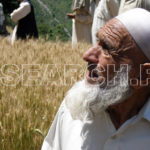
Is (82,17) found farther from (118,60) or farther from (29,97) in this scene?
(118,60)

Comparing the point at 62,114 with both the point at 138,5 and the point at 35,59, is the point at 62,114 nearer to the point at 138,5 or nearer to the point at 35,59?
the point at 138,5

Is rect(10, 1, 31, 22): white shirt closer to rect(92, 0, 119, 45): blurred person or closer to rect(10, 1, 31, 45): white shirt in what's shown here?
rect(10, 1, 31, 45): white shirt

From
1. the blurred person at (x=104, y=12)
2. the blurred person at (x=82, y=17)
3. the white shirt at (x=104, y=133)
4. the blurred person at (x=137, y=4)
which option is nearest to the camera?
the white shirt at (x=104, y=133)

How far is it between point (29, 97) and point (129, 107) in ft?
3.67

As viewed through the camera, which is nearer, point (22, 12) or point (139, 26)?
point (139, 26)

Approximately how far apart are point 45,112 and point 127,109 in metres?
0.88

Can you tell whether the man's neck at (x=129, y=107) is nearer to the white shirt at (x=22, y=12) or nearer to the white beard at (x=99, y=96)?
the white beard at (x=99, y=96)

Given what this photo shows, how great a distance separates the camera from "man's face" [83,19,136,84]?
4.37 feet

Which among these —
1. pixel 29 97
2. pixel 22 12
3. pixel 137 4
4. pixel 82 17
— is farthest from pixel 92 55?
pixel 82 17

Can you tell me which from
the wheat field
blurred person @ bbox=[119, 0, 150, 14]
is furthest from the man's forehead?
blurred person @ bbox=[119, 0, 150, 14]

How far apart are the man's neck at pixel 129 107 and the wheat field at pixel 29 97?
2.43ft

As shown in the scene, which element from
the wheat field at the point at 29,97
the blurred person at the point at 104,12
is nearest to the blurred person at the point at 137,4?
the wheat field at the point at 29,97

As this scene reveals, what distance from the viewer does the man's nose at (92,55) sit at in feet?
4.39

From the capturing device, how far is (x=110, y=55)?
4.41 feet
